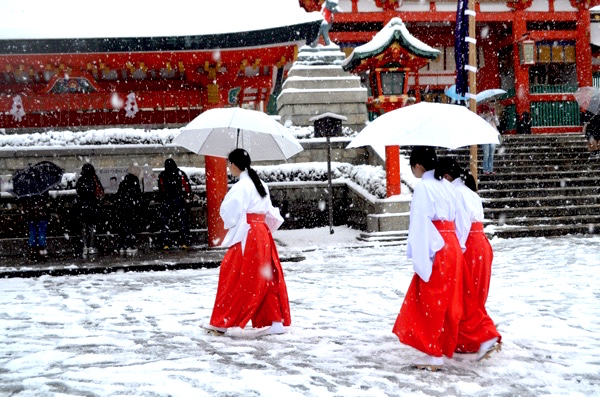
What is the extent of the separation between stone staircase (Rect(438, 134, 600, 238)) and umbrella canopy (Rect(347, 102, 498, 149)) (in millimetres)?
9826

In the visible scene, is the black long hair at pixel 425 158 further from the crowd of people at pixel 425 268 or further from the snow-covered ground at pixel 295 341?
the snow-covered ground at pixel 295 341

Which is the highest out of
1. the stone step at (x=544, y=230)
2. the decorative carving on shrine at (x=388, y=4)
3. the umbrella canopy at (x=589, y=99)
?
the decorative carving on shrine at (x=388, y=4)

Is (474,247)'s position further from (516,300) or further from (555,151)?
(555,151)

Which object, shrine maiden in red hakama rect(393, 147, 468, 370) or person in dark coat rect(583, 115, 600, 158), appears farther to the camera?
person in dark coat rect(583, 115, 600, 158)

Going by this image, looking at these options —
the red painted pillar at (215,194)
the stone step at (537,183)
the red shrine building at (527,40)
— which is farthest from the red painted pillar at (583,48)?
the red painted pillar at (215,194)

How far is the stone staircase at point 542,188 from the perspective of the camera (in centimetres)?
1539

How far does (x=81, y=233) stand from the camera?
1446 cm

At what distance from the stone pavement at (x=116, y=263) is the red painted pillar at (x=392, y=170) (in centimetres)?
315

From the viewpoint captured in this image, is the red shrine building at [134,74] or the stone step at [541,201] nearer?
the red shrine building at [134,74]

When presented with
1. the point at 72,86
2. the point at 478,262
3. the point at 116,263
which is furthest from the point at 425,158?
the point at 72,86

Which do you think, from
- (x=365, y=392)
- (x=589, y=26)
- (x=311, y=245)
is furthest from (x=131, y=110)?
(x=589, y=26)

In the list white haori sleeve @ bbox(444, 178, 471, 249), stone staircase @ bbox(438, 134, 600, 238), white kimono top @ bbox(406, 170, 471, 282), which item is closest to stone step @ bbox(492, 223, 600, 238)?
stone staircase @ bbox(438, 134, 600, 238)

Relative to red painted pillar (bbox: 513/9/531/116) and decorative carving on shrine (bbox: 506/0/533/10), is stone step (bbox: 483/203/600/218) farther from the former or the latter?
decorative carving on shrine (bbox: 506/0/533/10)

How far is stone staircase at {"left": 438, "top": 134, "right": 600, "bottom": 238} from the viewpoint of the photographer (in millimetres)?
15391
